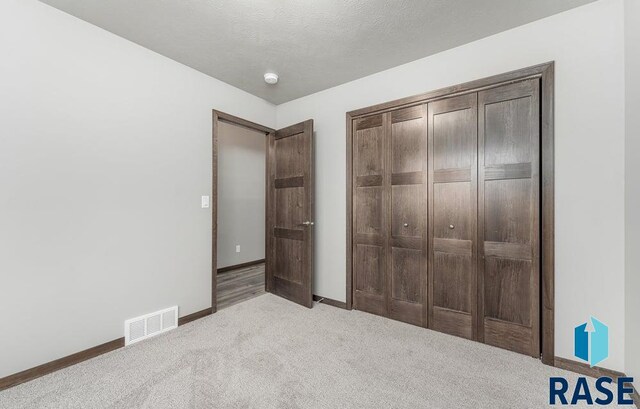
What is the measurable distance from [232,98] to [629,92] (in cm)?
340

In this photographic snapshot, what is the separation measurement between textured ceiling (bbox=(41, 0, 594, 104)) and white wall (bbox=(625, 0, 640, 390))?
40 centimetres

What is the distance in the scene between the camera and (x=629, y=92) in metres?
1.71

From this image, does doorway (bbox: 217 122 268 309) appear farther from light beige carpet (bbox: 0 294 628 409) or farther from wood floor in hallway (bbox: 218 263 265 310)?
light beige carpet (bbox: 0 294 628 409)

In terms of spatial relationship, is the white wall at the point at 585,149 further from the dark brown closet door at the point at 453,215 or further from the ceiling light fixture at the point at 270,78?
the ceiling light fixture at the point at 270,78

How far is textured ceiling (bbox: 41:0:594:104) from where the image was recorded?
1.89m

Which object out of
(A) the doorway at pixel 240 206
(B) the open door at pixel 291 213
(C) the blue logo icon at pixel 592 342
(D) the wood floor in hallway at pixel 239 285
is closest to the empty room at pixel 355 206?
(C) the blue logo icon at pixel 592 342

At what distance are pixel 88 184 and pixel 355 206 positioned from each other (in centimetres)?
241

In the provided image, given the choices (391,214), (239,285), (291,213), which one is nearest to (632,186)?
(391,214)

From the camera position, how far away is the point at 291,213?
3.32 metres

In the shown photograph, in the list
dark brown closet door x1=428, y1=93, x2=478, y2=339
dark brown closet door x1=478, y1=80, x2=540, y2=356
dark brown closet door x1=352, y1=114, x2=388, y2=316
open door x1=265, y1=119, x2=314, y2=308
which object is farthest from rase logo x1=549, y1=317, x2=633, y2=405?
open door x1=265, y1=119, x2=314, y2=308

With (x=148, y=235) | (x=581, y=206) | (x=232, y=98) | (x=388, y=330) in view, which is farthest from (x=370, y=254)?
(x=232, y=98)

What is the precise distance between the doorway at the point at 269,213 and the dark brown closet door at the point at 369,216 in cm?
53

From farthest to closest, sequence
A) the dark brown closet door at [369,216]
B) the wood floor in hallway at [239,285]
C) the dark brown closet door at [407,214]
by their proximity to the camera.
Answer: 1. the wood floor in hallway at [239,285]
2. the dark brown closet door at [369,216]
3. the dark brown closet door at [407,214]

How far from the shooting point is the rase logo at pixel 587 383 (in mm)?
1625
